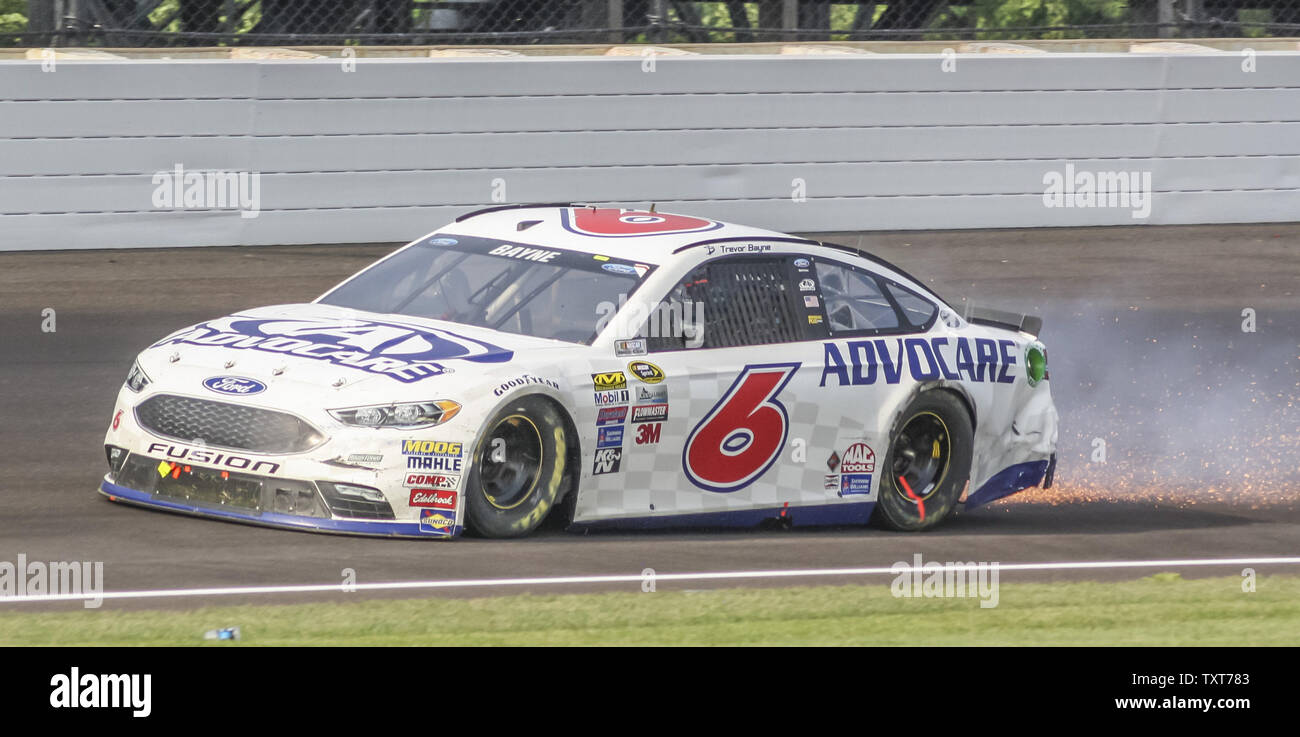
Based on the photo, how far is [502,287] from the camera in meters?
8.40

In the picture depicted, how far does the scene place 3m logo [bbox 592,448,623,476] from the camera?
786 cm

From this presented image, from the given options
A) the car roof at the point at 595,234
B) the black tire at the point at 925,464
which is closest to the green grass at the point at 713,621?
the black tire at the point at 925,464

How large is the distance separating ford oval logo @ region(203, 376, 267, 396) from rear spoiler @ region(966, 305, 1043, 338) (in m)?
4.17

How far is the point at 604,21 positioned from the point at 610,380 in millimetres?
7911

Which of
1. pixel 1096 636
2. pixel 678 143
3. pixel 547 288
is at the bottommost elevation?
pixel 1096 636

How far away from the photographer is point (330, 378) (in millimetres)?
7391

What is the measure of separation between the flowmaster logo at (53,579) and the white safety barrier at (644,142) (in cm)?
727

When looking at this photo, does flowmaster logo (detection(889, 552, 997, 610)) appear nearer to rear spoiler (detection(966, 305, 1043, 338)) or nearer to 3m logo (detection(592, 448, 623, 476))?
3m logo (detection(592, 448, 623, 476))

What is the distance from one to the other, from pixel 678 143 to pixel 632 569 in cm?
820

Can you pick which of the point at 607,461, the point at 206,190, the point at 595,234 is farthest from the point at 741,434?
the point at 206,190

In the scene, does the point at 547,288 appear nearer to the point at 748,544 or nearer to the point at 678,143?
the point at 748,544

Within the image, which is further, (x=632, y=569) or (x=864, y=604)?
(x=632, y=569)
